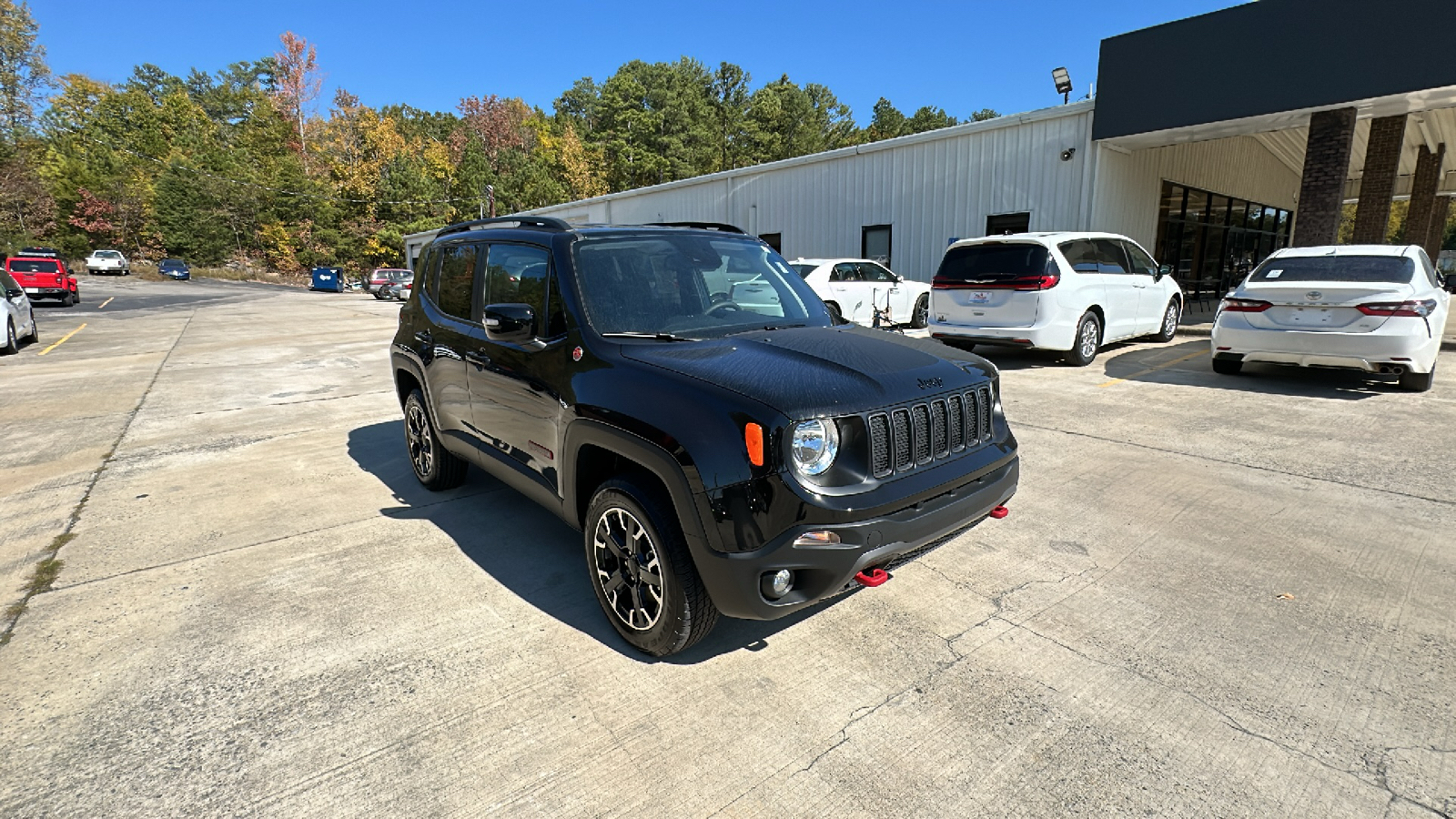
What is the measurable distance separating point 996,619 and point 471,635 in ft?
7.55

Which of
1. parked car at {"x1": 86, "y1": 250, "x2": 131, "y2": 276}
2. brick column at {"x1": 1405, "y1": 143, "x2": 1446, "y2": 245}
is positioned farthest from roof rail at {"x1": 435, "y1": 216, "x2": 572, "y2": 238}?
parked car at {"x1": 86, "y1": 250, "x2": 131, "y2": 276}

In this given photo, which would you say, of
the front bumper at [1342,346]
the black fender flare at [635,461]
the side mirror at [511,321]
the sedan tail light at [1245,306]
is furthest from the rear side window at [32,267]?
the front bumper at [1342,346]

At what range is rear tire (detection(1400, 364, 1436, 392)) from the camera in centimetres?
732

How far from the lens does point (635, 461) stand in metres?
2.66

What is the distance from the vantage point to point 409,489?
506cm

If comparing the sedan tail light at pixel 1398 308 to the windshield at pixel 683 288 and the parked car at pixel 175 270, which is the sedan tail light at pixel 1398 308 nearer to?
the windshield at pixel 683 288

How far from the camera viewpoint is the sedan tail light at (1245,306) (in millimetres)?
7613

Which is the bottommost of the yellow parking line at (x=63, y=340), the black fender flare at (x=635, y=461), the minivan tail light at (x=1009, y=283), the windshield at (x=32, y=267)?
the yellow parking line at (x=63, y=340)

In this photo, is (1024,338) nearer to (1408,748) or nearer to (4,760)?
(1408,748)

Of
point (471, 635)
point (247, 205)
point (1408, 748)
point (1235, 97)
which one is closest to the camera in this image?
point (1408, 748)

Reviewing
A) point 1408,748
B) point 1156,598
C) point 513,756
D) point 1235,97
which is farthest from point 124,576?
point 1235,97

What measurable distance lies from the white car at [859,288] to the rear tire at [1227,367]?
519cm

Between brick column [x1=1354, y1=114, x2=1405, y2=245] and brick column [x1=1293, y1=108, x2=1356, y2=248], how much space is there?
2.04 metres

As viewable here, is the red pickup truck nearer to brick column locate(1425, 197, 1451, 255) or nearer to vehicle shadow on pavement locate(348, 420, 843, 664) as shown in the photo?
vehicle shadow on pavement locate(348, 420, 843, 664)
